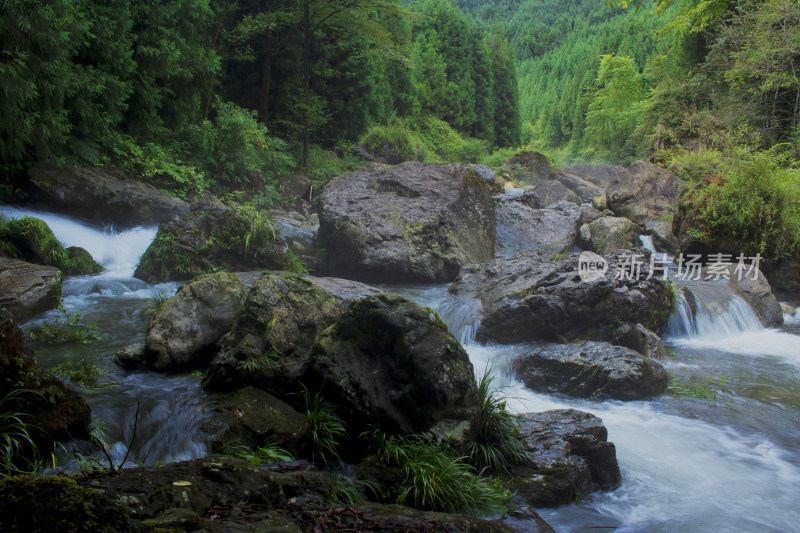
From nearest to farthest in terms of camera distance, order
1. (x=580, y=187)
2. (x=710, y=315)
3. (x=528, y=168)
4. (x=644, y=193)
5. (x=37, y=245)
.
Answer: (x=37, y=245) < (x=710, y=315) < (x=644, y=193) < (x=580, y=187) < (x=528, y=168)

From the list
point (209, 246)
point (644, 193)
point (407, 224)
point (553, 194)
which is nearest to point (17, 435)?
point (209, 246)

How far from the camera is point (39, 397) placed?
3736 millimetres

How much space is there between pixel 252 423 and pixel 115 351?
3.16 metres

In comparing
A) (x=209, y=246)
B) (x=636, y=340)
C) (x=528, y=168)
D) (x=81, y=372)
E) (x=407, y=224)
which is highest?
(x=528, y=168)

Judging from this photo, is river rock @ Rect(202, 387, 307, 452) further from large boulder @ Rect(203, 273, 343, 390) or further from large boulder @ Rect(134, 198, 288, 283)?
large boulder @ Rect(134, 198, 288, 283)

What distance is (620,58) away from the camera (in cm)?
4322

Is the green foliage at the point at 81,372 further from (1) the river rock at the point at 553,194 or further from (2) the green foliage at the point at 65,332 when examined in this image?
(1) the river rock at the point at 553,194

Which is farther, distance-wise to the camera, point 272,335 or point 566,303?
point 566,303

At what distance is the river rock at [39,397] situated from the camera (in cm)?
365

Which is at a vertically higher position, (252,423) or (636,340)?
(636,340)

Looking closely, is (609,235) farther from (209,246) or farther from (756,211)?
(209,246)

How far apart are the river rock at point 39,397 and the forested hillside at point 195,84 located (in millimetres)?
8110

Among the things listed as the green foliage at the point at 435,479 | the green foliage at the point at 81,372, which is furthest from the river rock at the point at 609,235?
the green foliage at the point at 81,372

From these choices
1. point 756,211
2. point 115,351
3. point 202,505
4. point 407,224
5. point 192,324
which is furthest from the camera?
point 407,224
